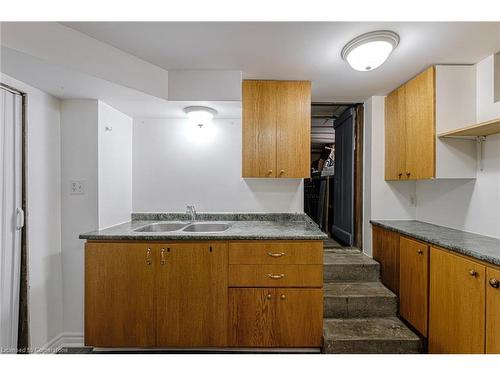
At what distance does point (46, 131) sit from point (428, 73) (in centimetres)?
296

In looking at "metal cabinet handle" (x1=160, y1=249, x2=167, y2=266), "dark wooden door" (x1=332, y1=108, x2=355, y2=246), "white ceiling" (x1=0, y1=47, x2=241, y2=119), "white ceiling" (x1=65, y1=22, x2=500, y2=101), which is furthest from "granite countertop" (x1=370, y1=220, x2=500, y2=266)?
"metal cabinet handle" (x1=160, y1=249, x2=167, y2=266)

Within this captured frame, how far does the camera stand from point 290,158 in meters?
2.11

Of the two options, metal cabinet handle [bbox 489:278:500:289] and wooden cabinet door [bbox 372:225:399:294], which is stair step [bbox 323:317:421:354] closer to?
wooden cabinet door [bbox 372:225:399:294]

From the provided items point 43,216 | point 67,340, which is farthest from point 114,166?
point 67,340

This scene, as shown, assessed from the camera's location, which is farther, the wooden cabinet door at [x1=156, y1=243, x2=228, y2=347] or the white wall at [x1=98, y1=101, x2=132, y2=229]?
the white wall at [x1=98, y1=101, x2=132, y2=229]

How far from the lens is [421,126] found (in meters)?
1.98

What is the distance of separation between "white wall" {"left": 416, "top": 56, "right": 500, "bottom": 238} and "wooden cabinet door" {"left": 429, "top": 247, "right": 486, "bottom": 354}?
0.54 meters

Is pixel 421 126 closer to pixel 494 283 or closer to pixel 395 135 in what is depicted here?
pixel 395 135

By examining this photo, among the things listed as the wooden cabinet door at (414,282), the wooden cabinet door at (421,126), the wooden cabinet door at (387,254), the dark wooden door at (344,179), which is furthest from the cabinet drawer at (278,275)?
the dark wooden door at (344,179)

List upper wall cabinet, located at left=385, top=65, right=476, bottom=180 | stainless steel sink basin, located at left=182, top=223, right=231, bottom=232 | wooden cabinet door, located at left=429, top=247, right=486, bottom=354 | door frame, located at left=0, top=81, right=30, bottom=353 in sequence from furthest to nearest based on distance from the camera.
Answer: stainless steel sink basin, located at left=182, top=223, right=231, bottom=232 < upper wall cabinet, located at left=385, top=65, right=476, bottom=180 < door frame, located at left=0, top=81, right=30, bottom=353 < wooden cabinet door, located at left=429, top=247, right=486, bottom=354

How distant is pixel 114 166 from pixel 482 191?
9.78 ft

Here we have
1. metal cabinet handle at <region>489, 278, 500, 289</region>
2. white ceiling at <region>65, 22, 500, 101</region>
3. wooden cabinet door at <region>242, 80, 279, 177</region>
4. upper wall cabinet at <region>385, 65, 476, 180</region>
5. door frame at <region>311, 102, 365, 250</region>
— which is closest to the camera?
metal cabinet handle at <region>489, 278, 500, 289</region>

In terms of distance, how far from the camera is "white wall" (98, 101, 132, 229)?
2.04m

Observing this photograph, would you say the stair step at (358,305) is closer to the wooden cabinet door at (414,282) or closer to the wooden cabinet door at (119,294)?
the wooden cabinet door at (414,282)
